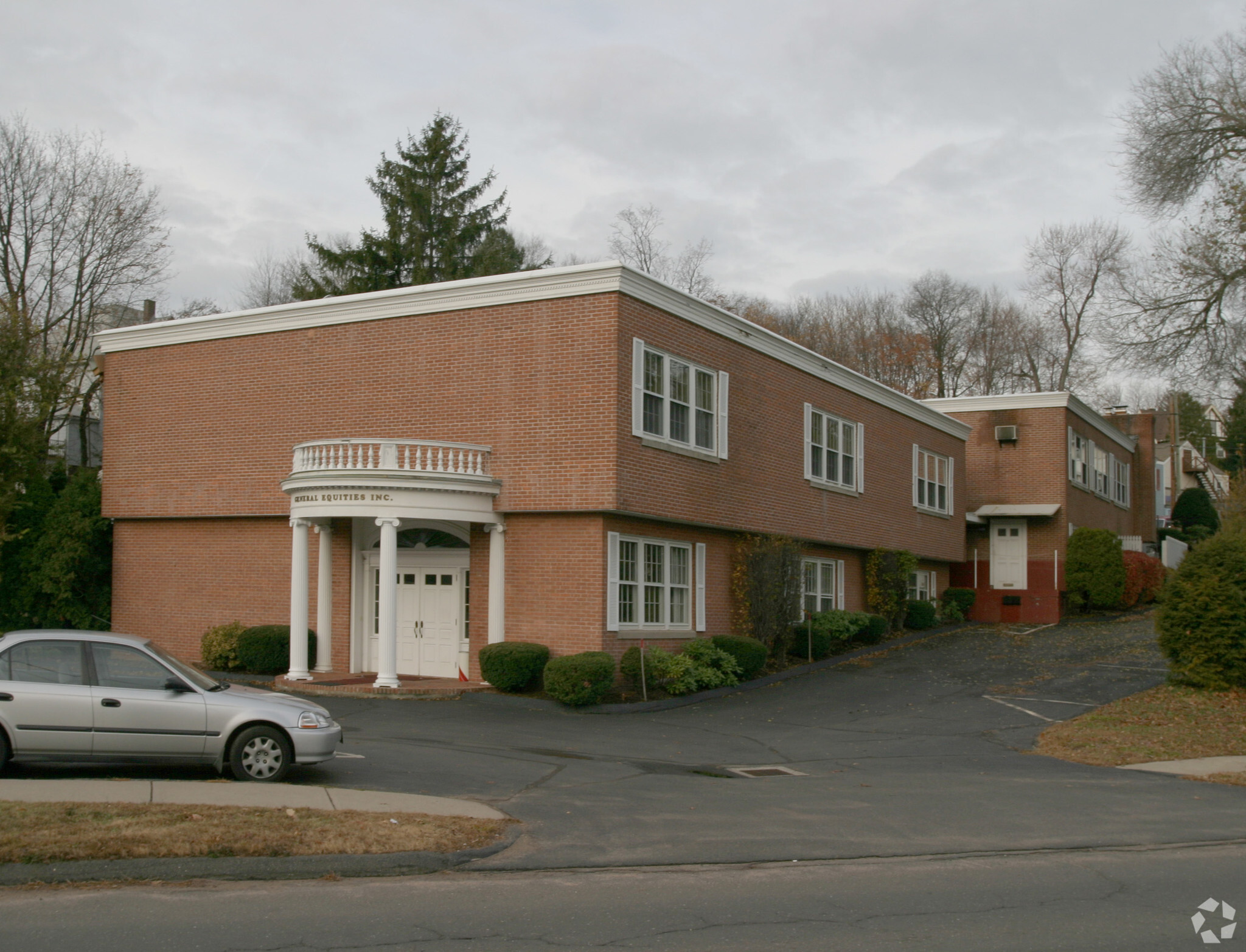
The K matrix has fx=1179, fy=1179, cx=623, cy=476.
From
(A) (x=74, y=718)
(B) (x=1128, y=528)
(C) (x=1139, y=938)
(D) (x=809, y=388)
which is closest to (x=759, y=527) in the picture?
(D) (x=809, y=388)

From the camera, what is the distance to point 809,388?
2819cm

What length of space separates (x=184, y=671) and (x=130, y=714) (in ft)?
2.41

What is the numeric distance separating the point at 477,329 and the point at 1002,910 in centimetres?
1645

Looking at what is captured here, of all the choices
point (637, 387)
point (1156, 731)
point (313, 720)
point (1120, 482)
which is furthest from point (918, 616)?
point (313, 720)

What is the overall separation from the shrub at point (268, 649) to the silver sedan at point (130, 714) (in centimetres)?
1125

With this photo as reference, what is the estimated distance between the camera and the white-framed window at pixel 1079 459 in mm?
39594

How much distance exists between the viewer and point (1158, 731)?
17.4 m

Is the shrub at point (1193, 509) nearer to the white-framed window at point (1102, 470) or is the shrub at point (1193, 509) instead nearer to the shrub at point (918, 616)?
the white-framed window at point (1102, 470)

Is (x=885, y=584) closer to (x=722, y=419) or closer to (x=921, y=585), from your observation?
(x=921, y=585)

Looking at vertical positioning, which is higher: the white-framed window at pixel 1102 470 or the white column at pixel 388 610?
the white-framed window at pixel 1102 470

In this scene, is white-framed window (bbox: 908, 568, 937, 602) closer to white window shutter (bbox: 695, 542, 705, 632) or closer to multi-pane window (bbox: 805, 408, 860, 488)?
multi-pane window (bbox: 805, 408, 860, 488)

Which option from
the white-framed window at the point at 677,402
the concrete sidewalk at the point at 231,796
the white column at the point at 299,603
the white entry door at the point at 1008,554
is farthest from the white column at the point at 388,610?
the white entry door at the point at 1008,554

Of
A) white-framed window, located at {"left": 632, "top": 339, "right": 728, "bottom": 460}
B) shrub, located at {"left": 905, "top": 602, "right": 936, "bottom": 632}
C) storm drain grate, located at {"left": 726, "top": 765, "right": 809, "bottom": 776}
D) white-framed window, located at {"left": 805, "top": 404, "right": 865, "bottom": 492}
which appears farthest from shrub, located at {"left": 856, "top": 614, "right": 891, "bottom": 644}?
storm drain grate, located at {"left": 726, "top": 765, "right": 809, "bottom": 776}

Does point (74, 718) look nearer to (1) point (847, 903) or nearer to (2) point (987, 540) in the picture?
(1) point (847, 903)
